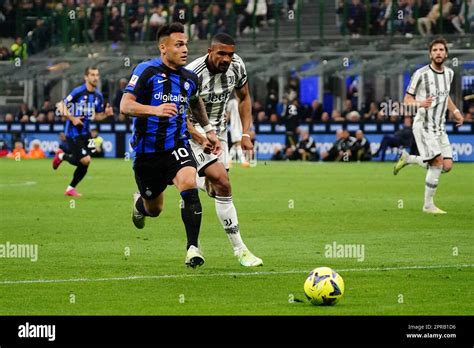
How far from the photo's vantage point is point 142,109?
40.6 ft

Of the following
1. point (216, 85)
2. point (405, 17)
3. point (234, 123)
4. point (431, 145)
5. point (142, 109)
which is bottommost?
point (234, 123)

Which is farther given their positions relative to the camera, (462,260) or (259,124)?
(259,124)

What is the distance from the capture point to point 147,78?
12.8 m

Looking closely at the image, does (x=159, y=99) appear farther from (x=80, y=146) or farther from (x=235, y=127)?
(x=235, y=127)

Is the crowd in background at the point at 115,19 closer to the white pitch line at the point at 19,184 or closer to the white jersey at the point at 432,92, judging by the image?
the white pitch line at the point at 19,184

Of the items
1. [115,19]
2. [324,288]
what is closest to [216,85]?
[324,288]

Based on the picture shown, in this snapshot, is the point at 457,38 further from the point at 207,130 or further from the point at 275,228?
the point at 207,130

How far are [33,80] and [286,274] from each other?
34.8 metres

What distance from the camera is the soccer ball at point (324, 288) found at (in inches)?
413

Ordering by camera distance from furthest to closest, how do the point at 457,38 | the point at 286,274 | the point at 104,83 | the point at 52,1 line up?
the point at 52,1
the point at 104,83
the point at 457,38
the point at 286,274

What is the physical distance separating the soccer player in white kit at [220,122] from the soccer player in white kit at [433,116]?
620 cm

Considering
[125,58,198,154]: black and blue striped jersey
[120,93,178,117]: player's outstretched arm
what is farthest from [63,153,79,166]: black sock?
[120,93,178,117]: player's outstretched arm

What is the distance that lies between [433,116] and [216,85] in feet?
24.7
